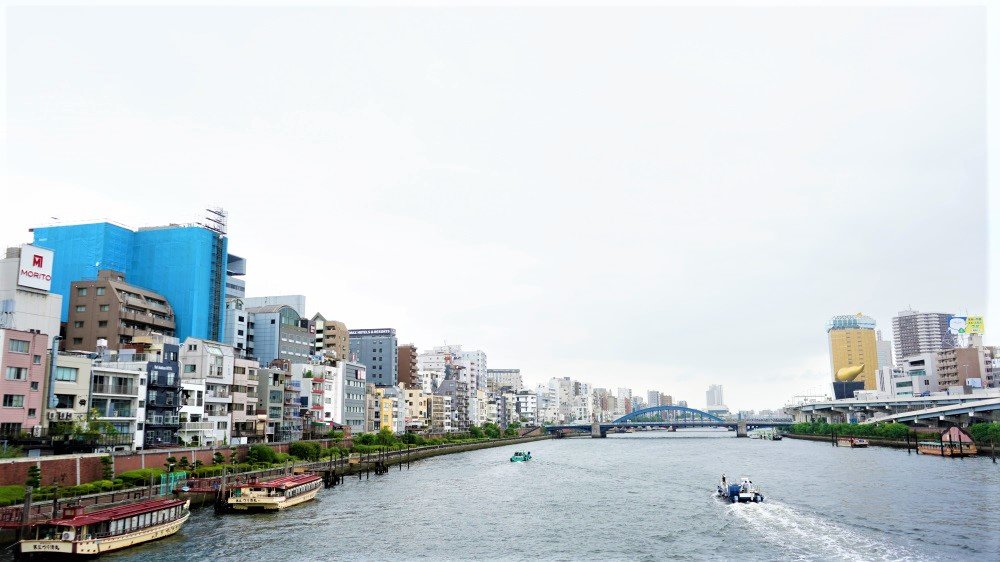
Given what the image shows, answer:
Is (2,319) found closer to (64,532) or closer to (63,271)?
(64,532)

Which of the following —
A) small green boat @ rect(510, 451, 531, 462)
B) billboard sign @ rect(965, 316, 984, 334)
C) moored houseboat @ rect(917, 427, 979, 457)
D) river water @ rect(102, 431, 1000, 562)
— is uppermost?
billboard sign @ rect(965, 316, 984, 334)

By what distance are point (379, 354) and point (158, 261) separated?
70.9m

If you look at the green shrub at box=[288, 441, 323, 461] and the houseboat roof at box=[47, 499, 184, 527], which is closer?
the houseboat roof at box=[47, 499, 184, 527]

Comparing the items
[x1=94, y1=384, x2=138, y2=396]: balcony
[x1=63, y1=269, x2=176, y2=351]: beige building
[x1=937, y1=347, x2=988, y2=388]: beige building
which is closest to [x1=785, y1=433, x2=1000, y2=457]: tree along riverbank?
[x1=937, y1=347, x2=988, y2=388]: beige building

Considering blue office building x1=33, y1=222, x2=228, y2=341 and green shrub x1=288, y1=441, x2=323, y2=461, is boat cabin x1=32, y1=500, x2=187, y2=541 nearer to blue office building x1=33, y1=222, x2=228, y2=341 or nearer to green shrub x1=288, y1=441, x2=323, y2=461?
green shrub x1=288, y1=441, x2=323, y2=461

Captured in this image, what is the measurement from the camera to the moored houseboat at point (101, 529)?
116 feet

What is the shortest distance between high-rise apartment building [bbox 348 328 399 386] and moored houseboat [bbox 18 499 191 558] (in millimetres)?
126896

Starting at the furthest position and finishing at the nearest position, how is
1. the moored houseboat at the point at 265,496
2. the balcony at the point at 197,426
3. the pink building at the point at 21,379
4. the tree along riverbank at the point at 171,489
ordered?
the balcony at the point at 197,426, the pink building at the point at 21,379, the moored houseboat at the point at 265,496, the tree along riverbank at the point at 171,489

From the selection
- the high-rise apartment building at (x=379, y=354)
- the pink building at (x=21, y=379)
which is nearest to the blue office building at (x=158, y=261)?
the pink building at (x=21, y=379)

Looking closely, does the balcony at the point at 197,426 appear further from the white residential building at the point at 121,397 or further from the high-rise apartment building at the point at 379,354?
the high-rise apartment building at the point at 379,354

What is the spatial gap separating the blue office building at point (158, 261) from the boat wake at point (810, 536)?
83.7 metres

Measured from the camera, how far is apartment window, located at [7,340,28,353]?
5415cm

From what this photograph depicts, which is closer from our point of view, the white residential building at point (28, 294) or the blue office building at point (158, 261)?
the white residential building at point (28, 294)

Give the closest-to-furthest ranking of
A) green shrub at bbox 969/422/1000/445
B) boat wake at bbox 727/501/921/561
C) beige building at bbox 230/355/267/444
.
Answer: boat wake at bbox 727/501/921/561
beige building at bbox 230/355/267/444
green shrub at bbox 969/422/1000/445
